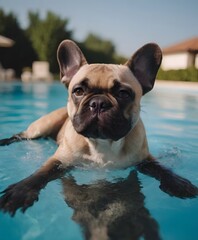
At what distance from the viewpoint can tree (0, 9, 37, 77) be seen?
85.7 ft

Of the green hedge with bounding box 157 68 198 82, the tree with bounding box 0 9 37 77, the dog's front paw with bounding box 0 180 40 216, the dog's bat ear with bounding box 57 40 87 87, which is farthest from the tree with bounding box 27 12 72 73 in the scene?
the dog's front paw with bounding box 0 180 40 216

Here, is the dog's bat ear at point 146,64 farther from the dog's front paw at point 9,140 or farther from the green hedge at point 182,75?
the green hedge at point 182,75

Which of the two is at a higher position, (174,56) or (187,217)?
(187,217)

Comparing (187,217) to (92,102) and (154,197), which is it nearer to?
(154,197)

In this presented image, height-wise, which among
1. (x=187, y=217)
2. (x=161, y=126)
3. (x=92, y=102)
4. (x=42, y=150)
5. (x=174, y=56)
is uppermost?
(x=92, y=102)

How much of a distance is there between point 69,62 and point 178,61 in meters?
25.5

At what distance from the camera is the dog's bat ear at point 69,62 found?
2996 millimetres

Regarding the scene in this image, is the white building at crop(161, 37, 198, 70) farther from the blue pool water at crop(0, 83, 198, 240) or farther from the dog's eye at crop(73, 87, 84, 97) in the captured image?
the dog's eye at crop(73, 87, 84, 97)

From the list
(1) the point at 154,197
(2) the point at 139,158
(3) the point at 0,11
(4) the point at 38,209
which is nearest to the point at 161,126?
(2) the point at 139,158

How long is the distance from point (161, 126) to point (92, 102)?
3.89 metres

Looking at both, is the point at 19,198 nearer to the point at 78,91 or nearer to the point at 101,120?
the point at 101,120

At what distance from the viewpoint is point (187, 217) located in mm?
2156

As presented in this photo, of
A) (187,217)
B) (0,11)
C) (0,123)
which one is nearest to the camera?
(187,217)

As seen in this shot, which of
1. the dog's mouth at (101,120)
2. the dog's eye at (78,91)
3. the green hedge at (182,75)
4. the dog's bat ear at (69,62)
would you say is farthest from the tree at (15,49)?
the dog's mouth at (101,120)
